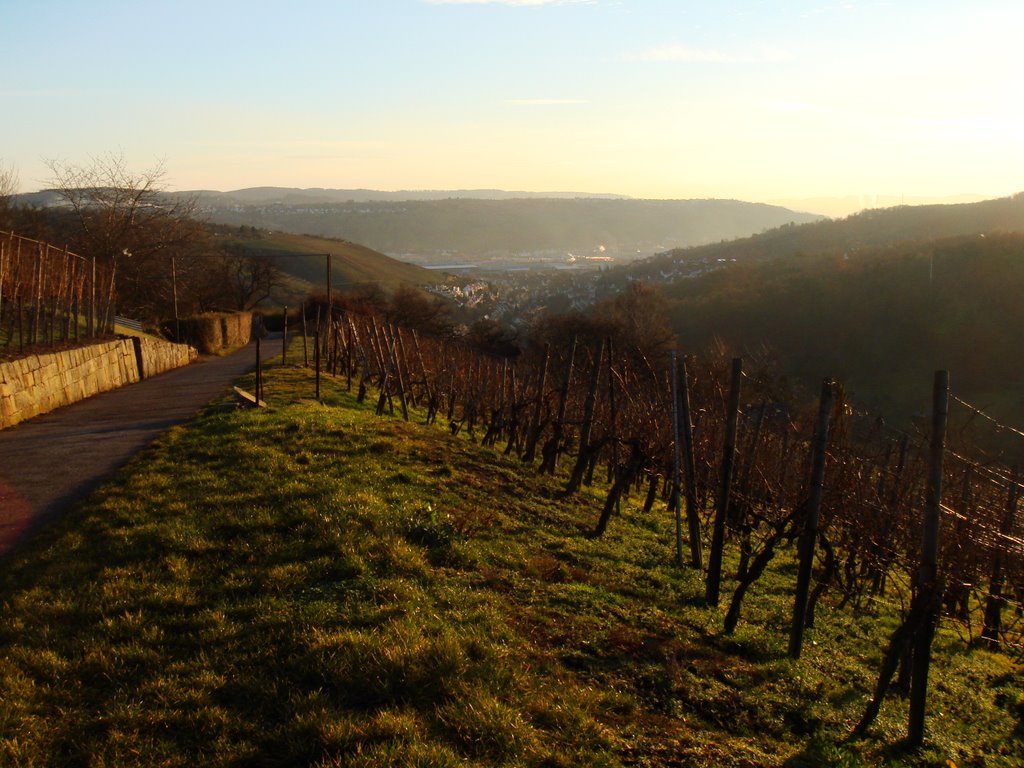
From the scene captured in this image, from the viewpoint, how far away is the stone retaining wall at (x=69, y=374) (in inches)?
559

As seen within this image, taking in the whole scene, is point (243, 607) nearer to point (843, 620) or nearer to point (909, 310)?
point (843, 620)

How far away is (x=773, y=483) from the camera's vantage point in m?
11.6

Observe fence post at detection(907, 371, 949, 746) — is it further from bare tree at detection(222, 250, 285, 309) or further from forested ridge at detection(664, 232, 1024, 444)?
bare tree at detection(222, 250, 285, 309)

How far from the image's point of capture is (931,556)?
5.54 metres

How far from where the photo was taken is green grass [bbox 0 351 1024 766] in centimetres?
439

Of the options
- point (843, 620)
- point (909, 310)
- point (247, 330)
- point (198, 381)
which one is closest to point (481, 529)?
point (843, 620)

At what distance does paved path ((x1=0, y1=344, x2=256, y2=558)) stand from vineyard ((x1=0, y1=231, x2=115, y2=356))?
168 centimetres

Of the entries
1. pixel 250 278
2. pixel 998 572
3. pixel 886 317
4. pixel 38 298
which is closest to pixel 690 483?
pixel 998 572

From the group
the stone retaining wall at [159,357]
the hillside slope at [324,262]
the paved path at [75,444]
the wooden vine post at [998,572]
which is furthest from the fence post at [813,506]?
the hillside slope at [324,262]

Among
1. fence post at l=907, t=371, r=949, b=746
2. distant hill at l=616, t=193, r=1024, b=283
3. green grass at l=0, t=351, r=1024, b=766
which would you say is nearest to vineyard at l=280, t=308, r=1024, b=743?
fence post at l=907, t=371, r=949, b=746

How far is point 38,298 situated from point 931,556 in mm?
18244

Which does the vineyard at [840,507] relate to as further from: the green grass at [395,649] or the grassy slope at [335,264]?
the grassy slope at [335,264]

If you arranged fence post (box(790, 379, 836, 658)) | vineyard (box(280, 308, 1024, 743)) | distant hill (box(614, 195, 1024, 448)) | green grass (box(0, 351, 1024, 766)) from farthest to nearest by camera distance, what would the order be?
distant hill (box(614, 195, 1024, 448)) < fence post (box(790, 379, 836, 658)) < vineyard (box(280, 308, 1024, 743)) < green grass (box(0, 351, 1024, 766))

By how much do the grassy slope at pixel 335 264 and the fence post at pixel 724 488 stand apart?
8142cm
